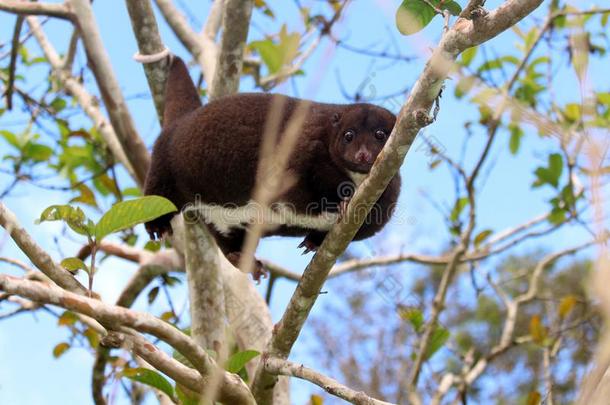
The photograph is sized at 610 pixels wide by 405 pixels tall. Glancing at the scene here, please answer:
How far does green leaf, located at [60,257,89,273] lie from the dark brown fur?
146 cm

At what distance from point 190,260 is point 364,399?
8.69 ft

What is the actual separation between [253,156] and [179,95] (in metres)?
0.97

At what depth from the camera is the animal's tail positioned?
16.9ft

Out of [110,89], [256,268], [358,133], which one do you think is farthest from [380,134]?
[110,89]

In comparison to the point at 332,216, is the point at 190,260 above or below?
below

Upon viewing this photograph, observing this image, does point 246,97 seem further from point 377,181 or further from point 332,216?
point 377,181

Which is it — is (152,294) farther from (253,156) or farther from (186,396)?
(186,396)

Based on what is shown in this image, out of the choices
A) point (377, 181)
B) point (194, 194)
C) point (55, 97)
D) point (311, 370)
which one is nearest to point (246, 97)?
point (194, 194)

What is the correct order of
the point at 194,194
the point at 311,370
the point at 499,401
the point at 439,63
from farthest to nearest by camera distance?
the point at 499,401 → the point at 194,194 → the point at 311,370 → the point at 439,63

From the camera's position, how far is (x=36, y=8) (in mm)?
5734

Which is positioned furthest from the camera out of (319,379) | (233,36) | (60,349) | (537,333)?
(60,349)

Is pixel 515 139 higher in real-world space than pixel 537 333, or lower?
higher

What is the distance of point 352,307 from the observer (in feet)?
55.1

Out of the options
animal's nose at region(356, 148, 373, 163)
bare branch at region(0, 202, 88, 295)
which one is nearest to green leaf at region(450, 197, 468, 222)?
animal's nose at region(356, 148, 373, 163)
